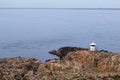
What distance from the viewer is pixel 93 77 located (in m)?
25.2

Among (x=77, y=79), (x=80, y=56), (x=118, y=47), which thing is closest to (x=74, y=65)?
(x=77, y=79)

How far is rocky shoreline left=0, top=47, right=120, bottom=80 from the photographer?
82.5 feet

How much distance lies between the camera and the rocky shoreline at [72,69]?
25141mm

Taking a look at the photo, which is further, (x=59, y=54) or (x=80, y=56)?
(x=59, y=54)

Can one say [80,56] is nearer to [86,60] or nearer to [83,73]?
[86,60]

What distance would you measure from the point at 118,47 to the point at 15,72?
5041cm

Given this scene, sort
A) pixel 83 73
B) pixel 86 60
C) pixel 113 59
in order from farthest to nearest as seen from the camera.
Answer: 1. pixel 86 60
2. pixel 113 59
3. pixel 83 73

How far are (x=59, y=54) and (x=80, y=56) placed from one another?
15.1m

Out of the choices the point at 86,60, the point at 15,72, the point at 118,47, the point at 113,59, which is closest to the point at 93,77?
the point at 15,72

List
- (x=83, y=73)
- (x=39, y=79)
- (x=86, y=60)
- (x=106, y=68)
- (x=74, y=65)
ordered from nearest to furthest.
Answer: (x=39, y=79)
(x=83, y=73)
(x=74, y=65)
(x=106, y=68)
(x=86, y=60)

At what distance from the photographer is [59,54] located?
56406 millimetres

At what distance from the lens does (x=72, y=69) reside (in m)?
29.8

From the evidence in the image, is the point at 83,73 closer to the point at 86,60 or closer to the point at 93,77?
the point at 93,77

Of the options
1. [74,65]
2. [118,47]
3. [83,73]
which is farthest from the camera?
[118,47]
